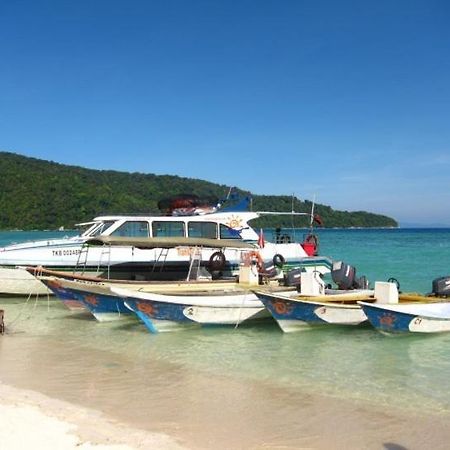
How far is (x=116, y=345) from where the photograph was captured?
1270cm

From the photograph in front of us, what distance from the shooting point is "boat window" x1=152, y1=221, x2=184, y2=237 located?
19.8 metres

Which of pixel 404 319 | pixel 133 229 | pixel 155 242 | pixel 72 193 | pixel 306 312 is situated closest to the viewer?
pixel 404 319

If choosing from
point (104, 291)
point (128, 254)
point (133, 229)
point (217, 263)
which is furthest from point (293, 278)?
point (128, 254)

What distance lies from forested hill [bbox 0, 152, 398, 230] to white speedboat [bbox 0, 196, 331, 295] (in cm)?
7088

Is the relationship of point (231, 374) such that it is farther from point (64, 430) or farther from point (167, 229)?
point (167, 229)

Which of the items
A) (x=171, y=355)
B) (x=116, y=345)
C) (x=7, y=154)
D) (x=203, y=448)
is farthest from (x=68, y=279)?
(x=7, y=154)

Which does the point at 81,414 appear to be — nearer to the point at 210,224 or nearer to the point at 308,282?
the point at 308,282

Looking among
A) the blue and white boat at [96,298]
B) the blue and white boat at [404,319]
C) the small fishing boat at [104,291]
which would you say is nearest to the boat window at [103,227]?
the small fishing boat at [104,291]

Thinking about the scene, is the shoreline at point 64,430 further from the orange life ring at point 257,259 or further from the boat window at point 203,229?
the boat window at point 203,229

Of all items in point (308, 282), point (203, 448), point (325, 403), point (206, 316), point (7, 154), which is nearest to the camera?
point (203, 448)

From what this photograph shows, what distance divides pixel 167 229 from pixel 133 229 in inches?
48.3

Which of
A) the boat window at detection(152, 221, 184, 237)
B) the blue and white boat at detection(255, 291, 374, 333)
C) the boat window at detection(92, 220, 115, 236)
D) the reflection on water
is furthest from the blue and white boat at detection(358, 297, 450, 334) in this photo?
the boat window at detection(92, 220, 115, 236)

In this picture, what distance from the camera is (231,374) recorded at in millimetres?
10305

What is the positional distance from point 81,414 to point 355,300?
8.75 m
